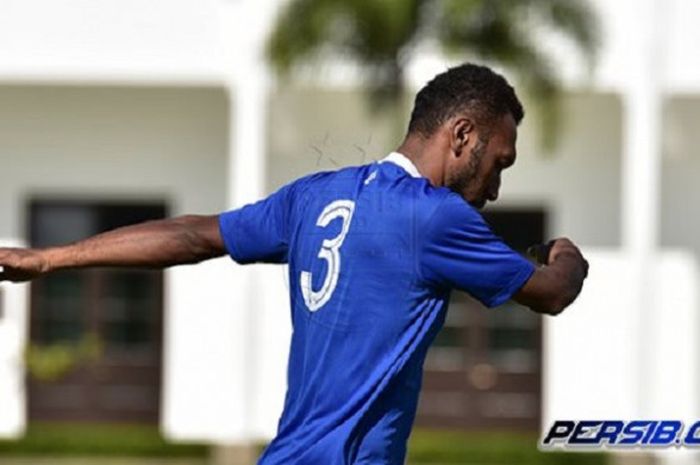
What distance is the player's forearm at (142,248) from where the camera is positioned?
193 inches

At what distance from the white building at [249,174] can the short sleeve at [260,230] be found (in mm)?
15271

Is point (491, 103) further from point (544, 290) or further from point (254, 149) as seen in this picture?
point (254, 149)

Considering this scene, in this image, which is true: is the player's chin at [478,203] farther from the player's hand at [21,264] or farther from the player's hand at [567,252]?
the player's hand at [21,264]

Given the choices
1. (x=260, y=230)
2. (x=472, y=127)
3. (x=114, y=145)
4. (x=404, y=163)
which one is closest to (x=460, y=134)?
(x=472, y=127)

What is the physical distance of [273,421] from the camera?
2220 cm

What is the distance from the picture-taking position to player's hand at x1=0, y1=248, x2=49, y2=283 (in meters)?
4.89

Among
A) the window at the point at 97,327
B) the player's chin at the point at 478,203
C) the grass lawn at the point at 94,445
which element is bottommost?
the grass lawn at the point at 94,445

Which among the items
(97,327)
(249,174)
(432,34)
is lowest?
(97,327)

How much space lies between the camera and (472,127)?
4793 mm

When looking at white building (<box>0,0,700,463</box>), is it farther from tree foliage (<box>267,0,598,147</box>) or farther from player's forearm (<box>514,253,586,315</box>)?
player's forearm (<box>514,253,586,315</box>)

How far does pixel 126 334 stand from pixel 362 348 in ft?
58.7

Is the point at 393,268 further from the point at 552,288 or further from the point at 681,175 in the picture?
the point at 681,175

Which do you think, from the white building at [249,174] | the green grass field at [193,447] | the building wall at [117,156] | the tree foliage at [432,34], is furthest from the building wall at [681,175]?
the building wall at [117,156]

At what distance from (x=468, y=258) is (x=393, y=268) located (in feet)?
0.52
